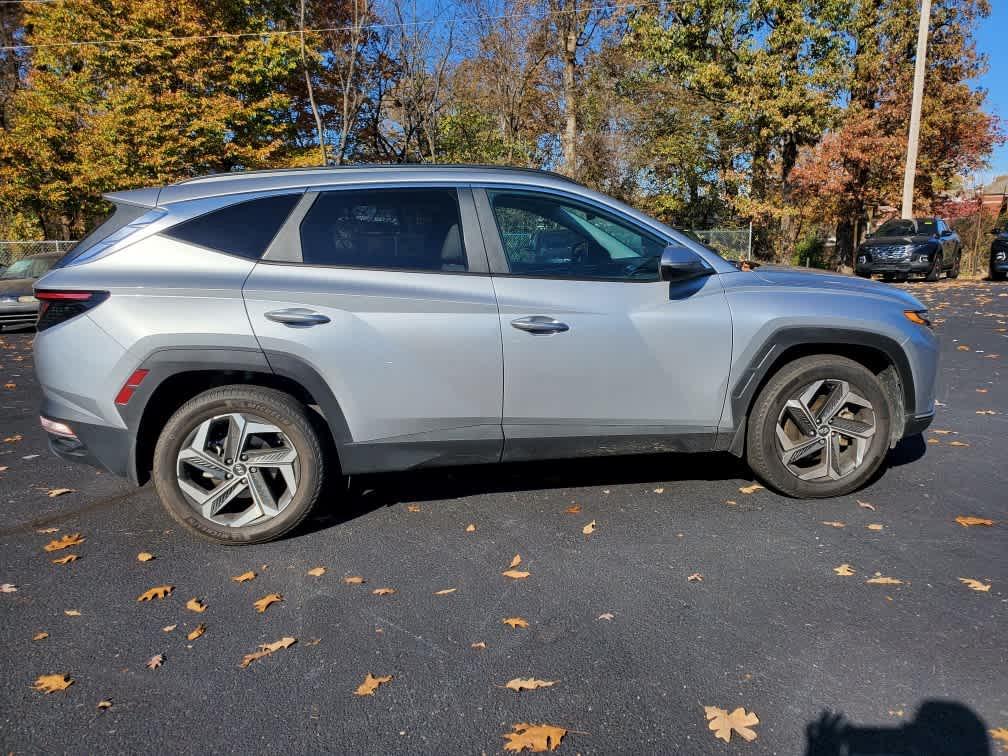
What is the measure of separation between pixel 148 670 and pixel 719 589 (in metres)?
2.37

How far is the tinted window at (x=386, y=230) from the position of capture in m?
3.61

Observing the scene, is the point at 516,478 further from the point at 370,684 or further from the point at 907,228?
the point at 907,228

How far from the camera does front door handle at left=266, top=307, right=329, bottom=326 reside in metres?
3.46

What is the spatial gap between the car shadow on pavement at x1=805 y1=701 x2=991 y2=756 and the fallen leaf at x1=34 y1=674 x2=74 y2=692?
2.57 metres

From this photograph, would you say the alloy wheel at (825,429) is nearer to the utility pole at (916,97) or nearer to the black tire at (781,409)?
the black tire at (781,409)

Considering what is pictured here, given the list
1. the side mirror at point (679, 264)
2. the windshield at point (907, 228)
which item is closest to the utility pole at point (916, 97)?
the windshield at point (907, 228)

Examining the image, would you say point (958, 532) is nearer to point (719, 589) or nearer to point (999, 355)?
point (719, 589)

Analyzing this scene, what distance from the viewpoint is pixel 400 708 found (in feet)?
7.98

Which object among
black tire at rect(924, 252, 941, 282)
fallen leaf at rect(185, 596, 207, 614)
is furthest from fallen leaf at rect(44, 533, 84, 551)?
black tire at rect(924, 252, 941, 282)

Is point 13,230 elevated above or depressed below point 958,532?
above

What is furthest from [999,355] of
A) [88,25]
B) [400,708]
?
[88,25]

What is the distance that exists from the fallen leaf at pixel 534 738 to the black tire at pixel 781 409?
7.41ft

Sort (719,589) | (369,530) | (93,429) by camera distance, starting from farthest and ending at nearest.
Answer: (369,530), (93,429), (719,589)

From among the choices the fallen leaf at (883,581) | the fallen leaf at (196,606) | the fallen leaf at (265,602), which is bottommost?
the fallen leaf at (196,606)
